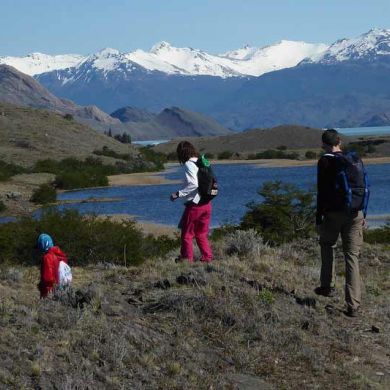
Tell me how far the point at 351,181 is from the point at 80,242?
7.02 meters

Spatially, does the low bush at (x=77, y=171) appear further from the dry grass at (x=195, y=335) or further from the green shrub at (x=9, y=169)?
the dry grass at (x=195, y=335)

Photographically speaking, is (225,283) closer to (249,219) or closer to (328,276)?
(328,276)

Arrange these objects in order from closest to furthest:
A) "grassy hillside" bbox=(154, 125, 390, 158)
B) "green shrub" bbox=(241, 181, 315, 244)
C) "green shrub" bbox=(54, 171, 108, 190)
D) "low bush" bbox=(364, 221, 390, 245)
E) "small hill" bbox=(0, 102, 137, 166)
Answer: "low bush" bbox=(364, 221, 390, 245), "green shrub" bbox=(241, 181, 315, 244), "green shrub" bbox=(54, 171, 108, 190), "small hill" bbox=(0, 102, 137, 166), "grassy hillside" bbox=(154, 125, 390, 158)

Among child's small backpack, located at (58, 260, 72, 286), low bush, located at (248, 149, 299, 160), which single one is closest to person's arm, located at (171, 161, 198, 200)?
child's small backpack, located at (58, 260, 72, 286)

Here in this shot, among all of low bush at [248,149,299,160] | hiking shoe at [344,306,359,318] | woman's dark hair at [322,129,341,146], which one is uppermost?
woman's dark hair at [322,129,341,146]

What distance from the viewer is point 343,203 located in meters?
8.77

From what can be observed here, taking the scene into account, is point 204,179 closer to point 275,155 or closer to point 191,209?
point 191,209

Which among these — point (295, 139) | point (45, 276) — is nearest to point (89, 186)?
point (45, 276)

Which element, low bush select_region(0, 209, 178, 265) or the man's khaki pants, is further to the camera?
low bush select_region(0, 209, 178, 265)

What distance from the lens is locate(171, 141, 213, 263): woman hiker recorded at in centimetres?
1073

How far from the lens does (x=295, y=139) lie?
152 meters

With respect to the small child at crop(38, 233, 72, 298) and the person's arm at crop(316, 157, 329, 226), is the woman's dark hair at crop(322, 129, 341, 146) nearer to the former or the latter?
the person's arm at crop(316, 157, 329, 226)

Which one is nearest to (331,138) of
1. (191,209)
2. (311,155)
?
(191,209)

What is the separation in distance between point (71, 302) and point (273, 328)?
198 cm
